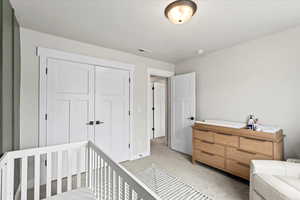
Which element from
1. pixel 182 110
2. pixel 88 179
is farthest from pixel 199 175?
pixel 88 179

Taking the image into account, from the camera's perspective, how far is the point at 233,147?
7.22 ft

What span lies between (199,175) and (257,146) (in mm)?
1009

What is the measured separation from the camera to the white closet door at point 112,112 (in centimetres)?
261

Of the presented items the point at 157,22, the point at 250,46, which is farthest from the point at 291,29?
the point at 157,22

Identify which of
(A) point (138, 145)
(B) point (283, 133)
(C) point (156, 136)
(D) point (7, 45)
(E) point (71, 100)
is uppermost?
(D) point (7, 45)

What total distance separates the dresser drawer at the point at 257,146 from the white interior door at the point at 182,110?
120 cm

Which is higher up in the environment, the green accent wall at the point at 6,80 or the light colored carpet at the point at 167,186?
the green accent wall at the point at 6,80

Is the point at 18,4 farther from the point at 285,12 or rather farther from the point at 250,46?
the point at 250,46

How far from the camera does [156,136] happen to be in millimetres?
5117

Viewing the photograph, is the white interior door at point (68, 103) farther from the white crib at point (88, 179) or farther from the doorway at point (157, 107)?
the doorway at point (157, 107)

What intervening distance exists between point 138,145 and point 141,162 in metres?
0.37

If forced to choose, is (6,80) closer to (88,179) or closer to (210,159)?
(88,179)

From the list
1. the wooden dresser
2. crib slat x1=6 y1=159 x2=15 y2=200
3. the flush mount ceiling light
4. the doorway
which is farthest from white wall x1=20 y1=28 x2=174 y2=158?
the doorway

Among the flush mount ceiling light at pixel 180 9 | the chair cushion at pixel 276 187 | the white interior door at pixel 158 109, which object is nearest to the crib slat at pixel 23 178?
the flush mount ceiling light at pixel 180 9
